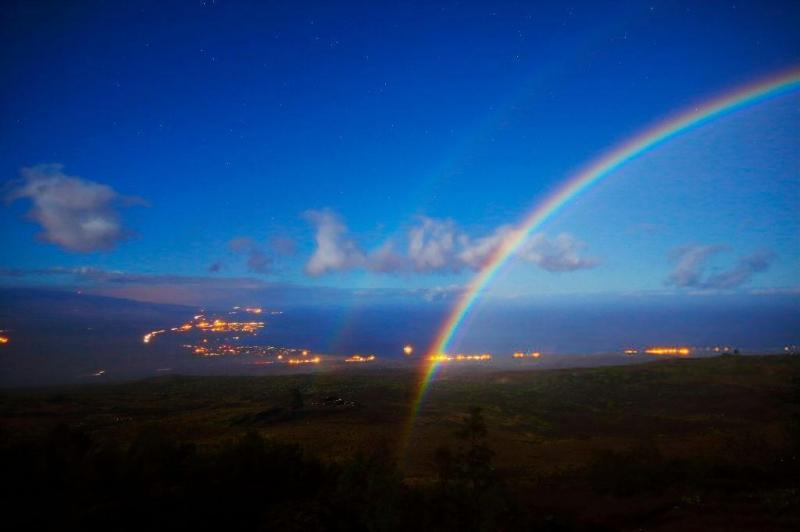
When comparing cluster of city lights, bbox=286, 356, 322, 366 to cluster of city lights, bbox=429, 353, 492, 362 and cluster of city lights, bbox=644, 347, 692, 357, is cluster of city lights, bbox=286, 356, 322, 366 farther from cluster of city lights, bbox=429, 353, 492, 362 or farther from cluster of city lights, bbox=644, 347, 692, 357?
cluster of city lights, bbox=644, 347, 692, 357

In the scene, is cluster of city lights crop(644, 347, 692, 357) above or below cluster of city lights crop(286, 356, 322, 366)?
above

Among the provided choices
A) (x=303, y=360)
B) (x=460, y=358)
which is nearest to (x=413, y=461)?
(x=303, y=360)

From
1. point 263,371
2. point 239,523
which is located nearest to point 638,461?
point 239,523

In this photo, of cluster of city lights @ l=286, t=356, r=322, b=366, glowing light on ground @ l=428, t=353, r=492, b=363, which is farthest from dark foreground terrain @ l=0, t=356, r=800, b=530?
glowing light on ground @ l=428, t=353, r=492, b=363

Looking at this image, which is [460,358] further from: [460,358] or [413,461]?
[413,461]

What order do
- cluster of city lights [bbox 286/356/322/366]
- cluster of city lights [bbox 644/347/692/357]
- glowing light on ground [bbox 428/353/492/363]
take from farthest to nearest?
cluster of city lights [bbox 644/347/692/357], glowing light on ground [bbox 428/353/492/363], cluster of city lights [bbox 286/356/322/366]

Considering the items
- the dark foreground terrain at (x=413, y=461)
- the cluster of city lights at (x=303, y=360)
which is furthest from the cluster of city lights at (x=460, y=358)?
the dark foreground terrain at (x=413, y=461)
